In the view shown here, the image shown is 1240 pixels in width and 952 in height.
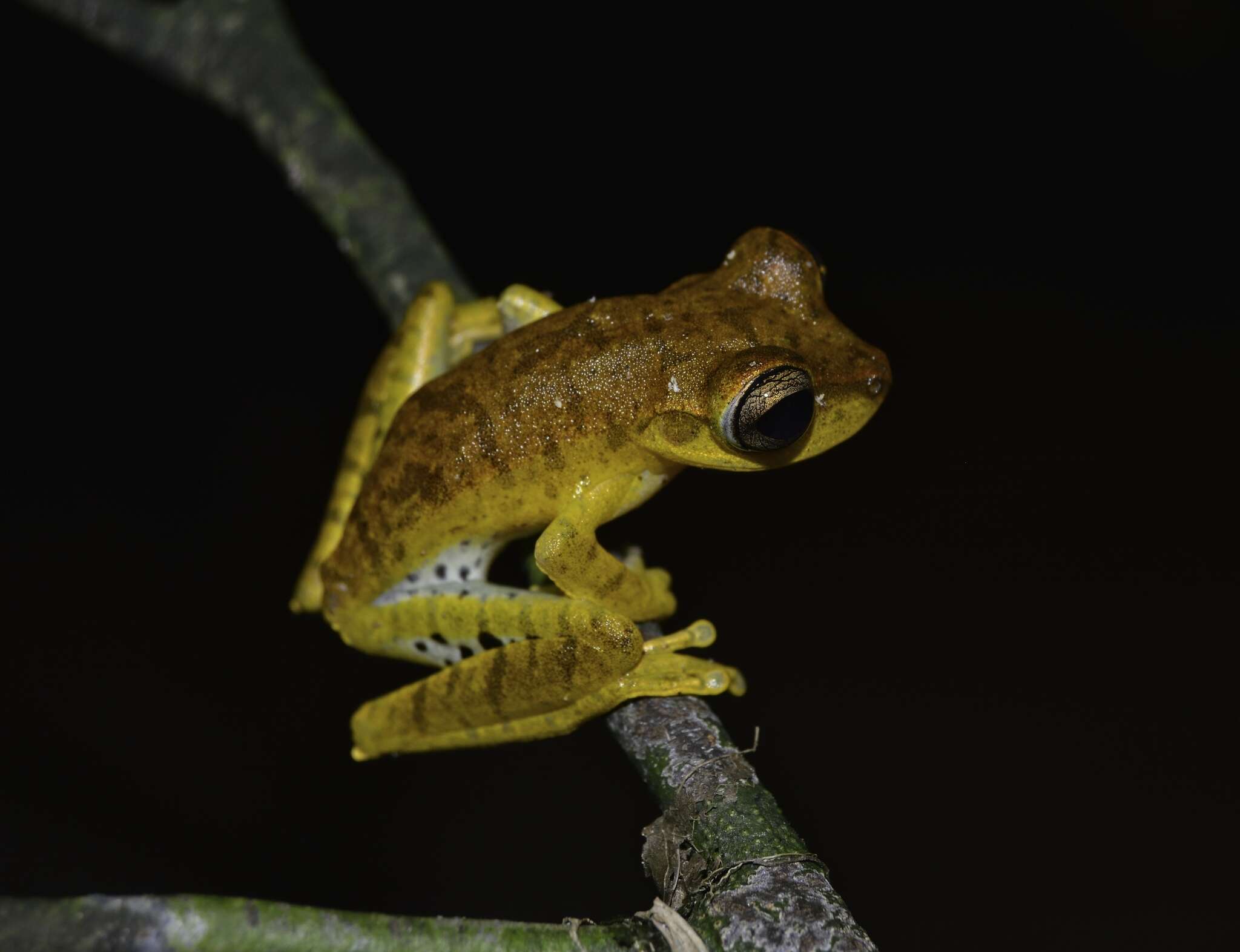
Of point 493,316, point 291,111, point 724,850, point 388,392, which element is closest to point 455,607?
point 388,392

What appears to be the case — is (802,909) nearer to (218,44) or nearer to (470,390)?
(470,390)

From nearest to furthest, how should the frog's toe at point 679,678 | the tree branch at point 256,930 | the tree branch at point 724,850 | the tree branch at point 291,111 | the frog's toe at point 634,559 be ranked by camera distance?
the tree branch at point 256,930 < the tree branch at point 724,850 < the frog's toe at point 679,678 < the frog's toe at point 634,559 < the tree branch at point 291,111

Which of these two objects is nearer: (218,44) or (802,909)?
(802,909)

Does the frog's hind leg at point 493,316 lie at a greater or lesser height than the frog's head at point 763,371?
greater

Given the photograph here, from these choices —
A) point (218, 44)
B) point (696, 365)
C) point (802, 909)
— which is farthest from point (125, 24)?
point (802, 909)

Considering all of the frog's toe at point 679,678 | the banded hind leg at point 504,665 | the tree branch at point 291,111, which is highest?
the tree branch at point 291,111

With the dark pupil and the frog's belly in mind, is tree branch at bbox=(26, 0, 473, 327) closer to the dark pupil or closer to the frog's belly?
the frog's belly

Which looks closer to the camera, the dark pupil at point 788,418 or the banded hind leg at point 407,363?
the dark pupil at point 788,418

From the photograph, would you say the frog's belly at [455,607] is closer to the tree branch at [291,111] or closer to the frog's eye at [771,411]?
the frog's eye at [771,411]

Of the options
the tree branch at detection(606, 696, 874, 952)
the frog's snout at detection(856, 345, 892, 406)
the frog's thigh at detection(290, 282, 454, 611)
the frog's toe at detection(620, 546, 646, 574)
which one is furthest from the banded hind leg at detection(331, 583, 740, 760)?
the frog's snout at detection(856, 345, 892, 406)

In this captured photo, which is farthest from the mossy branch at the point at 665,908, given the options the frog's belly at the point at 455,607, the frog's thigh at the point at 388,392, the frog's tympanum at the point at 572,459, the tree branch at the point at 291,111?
the tree branch at the point at 291,111
